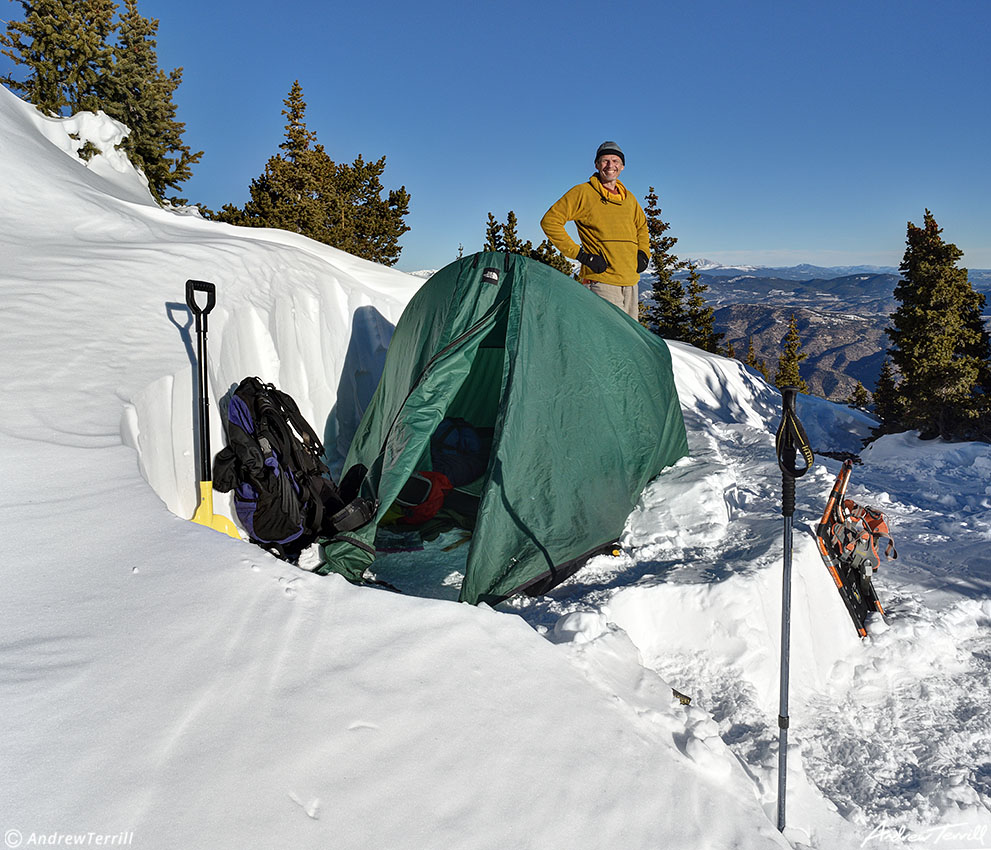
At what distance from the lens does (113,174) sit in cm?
1490

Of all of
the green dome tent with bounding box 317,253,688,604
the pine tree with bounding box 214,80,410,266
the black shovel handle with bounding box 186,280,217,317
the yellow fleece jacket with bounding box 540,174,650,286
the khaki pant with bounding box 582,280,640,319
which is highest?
the pine tree with bounding box 214,80,410,266

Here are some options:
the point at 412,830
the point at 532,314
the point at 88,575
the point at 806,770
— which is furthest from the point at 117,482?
the point at 806,770

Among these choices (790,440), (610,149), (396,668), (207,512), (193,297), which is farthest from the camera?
(610,149)

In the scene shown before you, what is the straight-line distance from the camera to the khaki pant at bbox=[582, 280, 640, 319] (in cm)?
594

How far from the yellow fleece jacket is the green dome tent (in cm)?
134

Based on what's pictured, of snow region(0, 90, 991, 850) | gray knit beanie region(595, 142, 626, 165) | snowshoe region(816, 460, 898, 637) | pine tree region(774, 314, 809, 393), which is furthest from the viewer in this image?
pine tree region(774, 314, 809, 393)

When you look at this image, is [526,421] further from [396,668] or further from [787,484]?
[396,668]

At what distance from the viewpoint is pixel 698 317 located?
27641 mm

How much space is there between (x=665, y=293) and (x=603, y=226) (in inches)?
913

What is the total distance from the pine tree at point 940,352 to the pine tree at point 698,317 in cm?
1024

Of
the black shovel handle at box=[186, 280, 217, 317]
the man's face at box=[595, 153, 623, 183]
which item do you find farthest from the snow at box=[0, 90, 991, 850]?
the man's face at box=[595, 153, 623, 183]

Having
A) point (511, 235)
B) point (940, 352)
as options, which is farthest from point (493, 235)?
point (940, 352)

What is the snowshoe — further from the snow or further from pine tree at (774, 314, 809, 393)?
pine tree at (774, 314, 809, 393)

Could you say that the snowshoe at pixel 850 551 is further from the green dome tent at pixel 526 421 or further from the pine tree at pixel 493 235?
the pine tree at pixel 493 235
